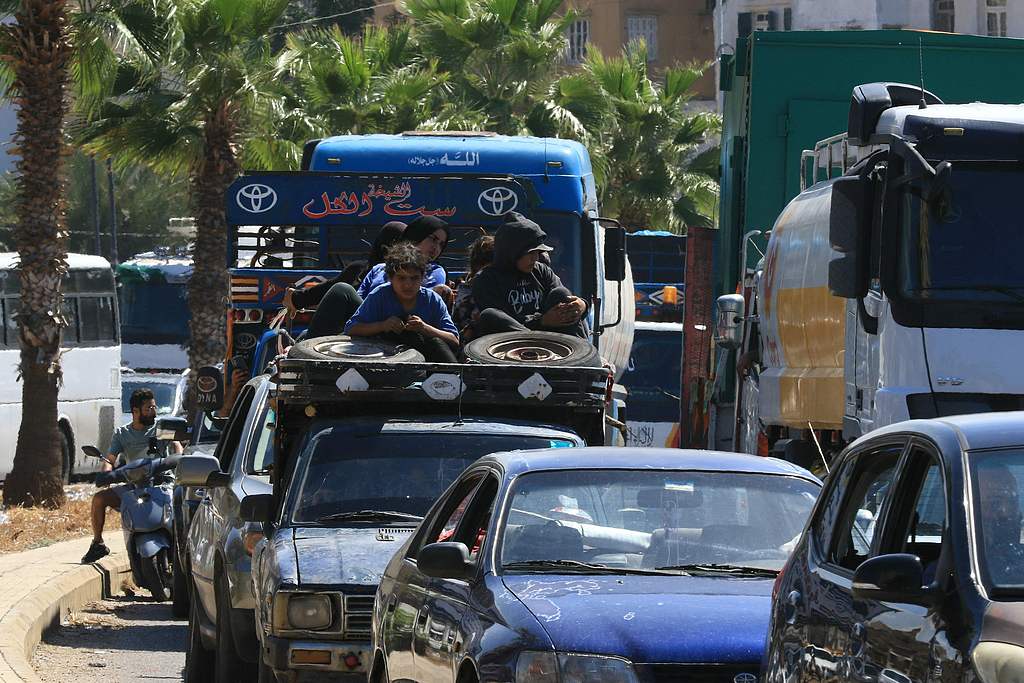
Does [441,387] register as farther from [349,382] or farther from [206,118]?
[206,118]

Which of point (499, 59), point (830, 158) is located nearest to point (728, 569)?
point (830, 158)

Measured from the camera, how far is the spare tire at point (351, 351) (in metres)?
9.95

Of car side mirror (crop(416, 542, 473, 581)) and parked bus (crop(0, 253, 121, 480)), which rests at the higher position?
car side mirror (crop(416, 542, 473, 581))

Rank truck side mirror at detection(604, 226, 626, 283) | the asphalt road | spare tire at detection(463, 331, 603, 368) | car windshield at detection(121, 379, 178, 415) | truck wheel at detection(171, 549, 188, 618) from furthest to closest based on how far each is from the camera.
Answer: car windshield at detection(121, 379, 178, 415) → truck side mirror at detection(604, 226, 626, 283) → truck wheel at detection(171, 549, 188, 618) → the asphalt road → spare tire at detection(463, 331, 603, 368)

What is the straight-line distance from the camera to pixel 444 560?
668 centimetres

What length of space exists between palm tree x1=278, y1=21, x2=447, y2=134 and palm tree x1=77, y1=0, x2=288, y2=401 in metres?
1.58

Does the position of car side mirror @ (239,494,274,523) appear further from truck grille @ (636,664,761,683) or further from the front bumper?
truck grille @ (636,664,761,683)

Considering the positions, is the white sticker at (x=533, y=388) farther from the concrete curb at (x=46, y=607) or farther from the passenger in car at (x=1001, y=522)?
the passenger in car at (x=1001, y=522)

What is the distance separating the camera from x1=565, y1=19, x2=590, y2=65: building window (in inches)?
2825

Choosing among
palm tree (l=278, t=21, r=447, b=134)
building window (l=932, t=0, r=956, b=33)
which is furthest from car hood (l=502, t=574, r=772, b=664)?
building window (l=932, t=0, r=956, b=33)

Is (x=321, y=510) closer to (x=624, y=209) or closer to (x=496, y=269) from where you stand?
(x=496, y=269)

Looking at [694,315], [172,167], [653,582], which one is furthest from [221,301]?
[653,582]

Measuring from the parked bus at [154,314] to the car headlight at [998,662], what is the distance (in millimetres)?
38842

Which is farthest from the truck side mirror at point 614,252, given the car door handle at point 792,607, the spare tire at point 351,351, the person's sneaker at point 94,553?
the car door handle at point 792,607
